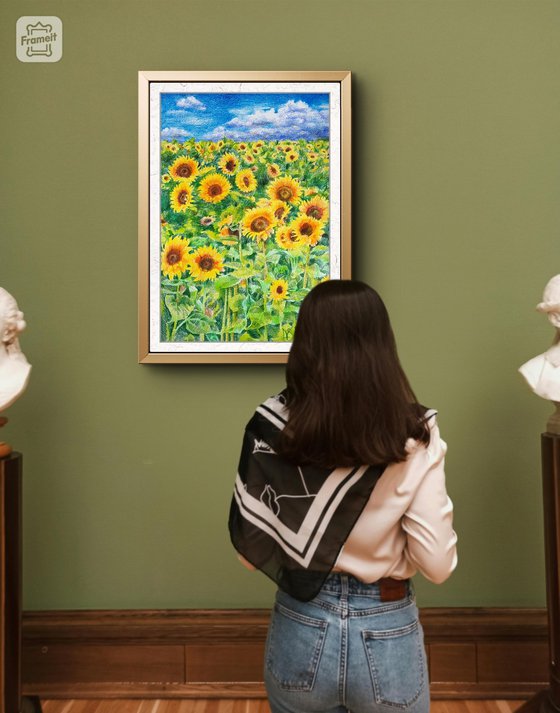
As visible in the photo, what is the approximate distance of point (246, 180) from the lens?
7.88 feet

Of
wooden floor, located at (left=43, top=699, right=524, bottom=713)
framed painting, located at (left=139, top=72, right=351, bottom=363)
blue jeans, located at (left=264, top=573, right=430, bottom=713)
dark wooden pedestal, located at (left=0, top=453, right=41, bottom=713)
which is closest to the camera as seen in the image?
blue jeans, located at (left=264, top=573, right=430, bottom=713)

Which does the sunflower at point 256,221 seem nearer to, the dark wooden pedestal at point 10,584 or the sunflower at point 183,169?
the sunflower at point 183,169

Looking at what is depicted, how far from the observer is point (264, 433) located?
1275 millimetres

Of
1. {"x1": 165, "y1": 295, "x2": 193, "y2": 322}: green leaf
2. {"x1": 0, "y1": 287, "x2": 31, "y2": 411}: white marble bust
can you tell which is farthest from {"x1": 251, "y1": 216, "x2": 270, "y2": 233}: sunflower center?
{"x1": 0, "y1": 287, "x2": 31, "y2": 411}: white marble bust

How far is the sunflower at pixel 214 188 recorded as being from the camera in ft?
7.87

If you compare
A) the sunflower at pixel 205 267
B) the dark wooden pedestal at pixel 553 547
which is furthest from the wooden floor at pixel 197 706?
the sunflower at pixel 205 267

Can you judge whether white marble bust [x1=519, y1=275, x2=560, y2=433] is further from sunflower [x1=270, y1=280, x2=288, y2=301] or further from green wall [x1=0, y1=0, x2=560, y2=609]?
sunflower [x1=270, y1=280, x2=288, y2=301]

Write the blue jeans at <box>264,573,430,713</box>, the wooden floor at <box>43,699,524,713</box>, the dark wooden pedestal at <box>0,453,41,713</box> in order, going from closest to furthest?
the blue jeans at <box>264,573,430,713</box>
the dark wooden pedestal at <box>0,453,41,713</box>
the wooden floor at <box>43,699,524,713</box>

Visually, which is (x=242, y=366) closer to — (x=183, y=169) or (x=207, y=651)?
(x=183, y=169)

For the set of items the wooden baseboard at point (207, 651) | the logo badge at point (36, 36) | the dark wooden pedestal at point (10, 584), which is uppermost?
the logo badge at point (36, 36)

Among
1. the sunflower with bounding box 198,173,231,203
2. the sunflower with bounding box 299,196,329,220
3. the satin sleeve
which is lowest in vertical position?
the satin sleeve

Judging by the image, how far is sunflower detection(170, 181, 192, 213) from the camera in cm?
240

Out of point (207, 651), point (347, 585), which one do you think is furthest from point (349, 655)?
point (207, 651)

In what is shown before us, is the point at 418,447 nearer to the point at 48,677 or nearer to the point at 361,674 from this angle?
the point at 361,674
